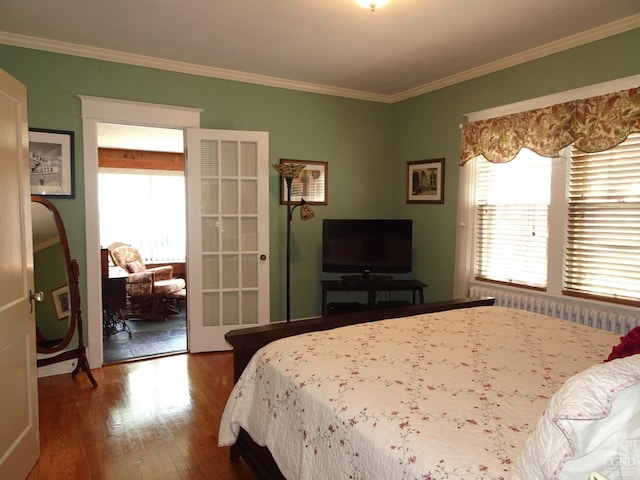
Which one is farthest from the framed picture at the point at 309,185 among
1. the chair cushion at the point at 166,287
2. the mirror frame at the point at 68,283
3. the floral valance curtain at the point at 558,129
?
the chair cushion at the point at 166,287

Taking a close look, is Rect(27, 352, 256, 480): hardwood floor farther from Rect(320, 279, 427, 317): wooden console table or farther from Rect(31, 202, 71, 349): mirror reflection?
Rect(320, 279, 427, 317): wooden console table

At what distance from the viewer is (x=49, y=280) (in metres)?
3.45

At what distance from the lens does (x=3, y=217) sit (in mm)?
2035

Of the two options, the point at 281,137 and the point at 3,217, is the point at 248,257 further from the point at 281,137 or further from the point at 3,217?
the point at 3,217

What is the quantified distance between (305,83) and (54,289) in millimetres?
3007

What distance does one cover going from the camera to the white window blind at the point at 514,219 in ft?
12.0

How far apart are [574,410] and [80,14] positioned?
11.5ft

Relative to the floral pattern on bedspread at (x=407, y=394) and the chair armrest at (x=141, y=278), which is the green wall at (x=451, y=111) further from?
the chair armrest at (x=141, y=278)

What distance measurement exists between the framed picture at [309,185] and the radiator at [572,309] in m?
1.90

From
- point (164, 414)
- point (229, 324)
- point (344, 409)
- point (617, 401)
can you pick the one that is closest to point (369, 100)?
point (229, 324)

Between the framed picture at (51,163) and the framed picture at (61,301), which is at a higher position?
the framed picture at (51,163)

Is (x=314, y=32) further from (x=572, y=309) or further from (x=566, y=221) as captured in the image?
(x=572, y=309)

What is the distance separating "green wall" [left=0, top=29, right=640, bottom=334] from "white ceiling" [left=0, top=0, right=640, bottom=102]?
0.39 ft

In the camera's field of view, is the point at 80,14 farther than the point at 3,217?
Yes
